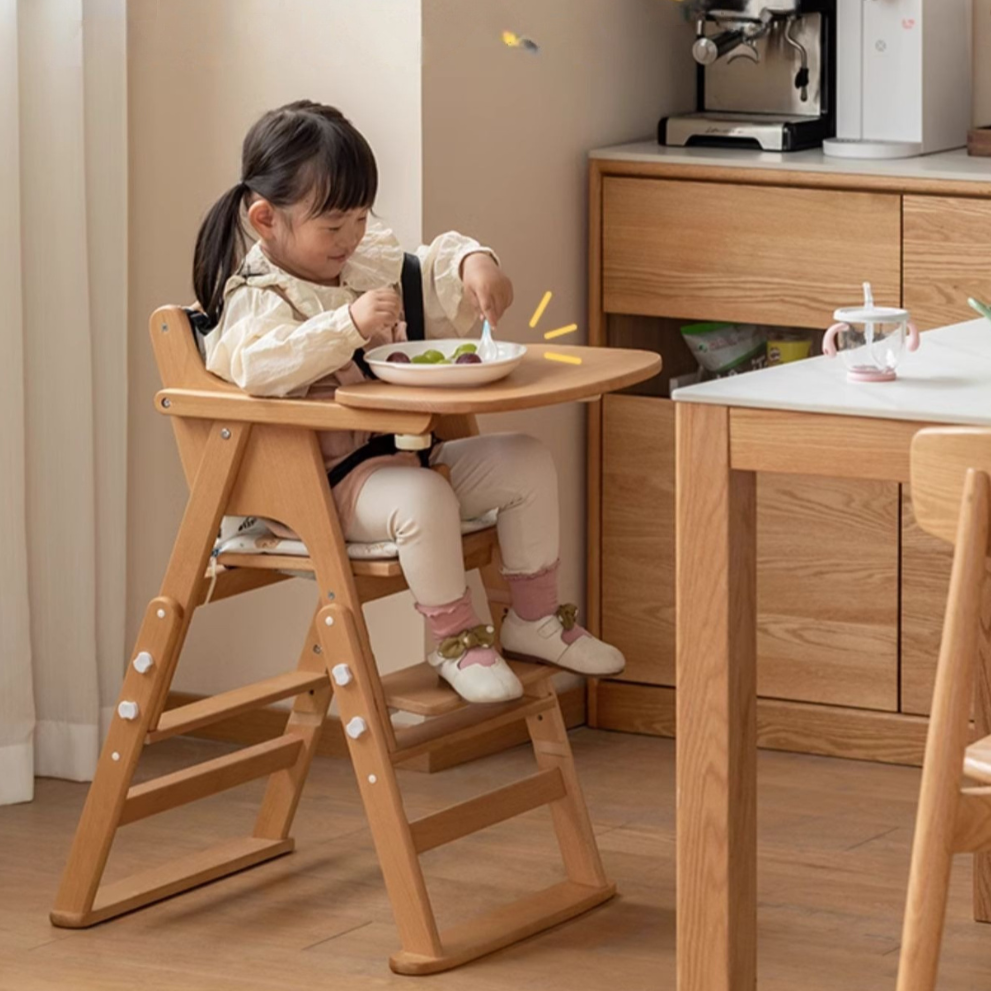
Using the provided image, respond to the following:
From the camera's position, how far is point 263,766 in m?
2.82

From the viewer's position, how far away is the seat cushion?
255 cm

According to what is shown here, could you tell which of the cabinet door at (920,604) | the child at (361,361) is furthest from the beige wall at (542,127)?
the cabinet door at (920,604)

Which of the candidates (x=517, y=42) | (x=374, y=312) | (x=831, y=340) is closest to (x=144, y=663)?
(x=374, y=312)

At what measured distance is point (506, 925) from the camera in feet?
8.63

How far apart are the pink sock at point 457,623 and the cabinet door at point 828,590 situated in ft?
2.85

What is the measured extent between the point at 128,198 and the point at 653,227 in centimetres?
79

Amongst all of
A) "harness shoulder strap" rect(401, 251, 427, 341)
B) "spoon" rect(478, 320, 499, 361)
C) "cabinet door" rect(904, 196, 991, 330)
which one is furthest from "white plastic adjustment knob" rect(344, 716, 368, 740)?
"cabinet door" rect(904, 196, 991, 330)

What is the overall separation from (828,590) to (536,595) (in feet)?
2.58

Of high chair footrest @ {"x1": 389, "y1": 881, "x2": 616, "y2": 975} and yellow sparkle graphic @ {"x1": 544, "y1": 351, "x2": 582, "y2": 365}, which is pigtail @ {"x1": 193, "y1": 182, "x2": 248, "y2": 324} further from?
high chair footrest @ {"x1": 389, "y1": 881, "x2": 616, "y2": 975}

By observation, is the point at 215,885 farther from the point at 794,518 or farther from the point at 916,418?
the point at 916,418

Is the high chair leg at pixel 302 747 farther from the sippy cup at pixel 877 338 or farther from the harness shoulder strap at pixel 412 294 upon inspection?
the sippy cup at pixel 877 338

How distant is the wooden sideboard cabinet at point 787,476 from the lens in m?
3.19

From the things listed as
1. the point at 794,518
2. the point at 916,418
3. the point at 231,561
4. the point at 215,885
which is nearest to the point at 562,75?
the point at 794,518

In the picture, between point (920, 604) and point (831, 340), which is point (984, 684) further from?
point (920, 604)
